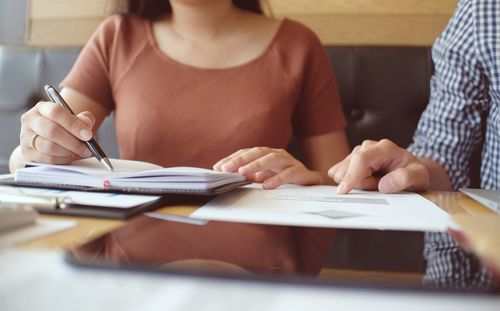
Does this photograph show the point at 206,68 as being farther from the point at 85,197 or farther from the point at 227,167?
the point at 85,197

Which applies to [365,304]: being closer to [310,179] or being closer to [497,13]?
[310,179]

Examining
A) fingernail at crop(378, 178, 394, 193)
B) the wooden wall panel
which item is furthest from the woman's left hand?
the wooden wall panel

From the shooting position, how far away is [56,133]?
2.12 feet

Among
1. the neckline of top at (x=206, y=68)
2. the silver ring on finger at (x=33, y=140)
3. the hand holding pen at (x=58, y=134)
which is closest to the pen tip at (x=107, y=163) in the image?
the hand holding pen at (x=58, y=134)

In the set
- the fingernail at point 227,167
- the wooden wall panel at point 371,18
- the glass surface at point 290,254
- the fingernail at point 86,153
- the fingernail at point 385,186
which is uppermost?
the wooden wall panel at point 371,18

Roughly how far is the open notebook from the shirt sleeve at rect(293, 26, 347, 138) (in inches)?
19.5

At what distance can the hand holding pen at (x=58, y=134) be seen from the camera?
0.64 metres

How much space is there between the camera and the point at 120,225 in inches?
15.8

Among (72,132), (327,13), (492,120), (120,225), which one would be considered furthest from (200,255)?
(327,13)

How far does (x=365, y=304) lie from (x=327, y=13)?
1.30m

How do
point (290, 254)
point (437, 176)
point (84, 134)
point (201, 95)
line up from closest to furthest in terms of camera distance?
point (290, 254) < point (84, 134) < point (437, 176) < point (201, 95)

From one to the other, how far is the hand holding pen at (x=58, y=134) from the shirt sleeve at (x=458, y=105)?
61 cm

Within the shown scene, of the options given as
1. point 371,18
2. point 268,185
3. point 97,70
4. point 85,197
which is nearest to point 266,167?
point 268,185

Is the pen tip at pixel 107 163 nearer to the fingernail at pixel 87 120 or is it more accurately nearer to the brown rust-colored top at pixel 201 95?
the fingernail at pixel 87 120
